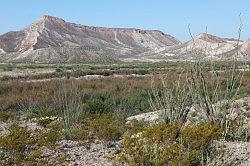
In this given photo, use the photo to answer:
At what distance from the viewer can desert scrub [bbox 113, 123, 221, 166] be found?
7.65m

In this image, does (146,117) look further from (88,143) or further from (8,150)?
(8,150)

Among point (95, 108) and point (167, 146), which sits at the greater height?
point (167, 146)

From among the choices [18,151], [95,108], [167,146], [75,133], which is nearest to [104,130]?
[75,133]

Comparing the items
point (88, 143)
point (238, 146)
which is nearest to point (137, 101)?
point (88, 143)

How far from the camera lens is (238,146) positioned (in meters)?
10.6

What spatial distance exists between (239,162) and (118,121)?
18.6 ft

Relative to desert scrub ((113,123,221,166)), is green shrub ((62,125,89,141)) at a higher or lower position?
lower

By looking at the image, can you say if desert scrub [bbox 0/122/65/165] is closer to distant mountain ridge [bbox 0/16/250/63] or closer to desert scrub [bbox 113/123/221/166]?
desert scrub [bbox 113/123/221/166]

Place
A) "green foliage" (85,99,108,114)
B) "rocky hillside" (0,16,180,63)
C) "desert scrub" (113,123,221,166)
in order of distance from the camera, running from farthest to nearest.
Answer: "rocky hillside" (0,16,180,63) → "green foliage" (85,99,108,114) → "desert scrub" (113,123,221,166)

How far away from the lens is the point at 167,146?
309 inches

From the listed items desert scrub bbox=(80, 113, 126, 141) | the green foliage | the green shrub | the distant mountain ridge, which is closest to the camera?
desert scrub bbox=(80, 113, 126, 141)

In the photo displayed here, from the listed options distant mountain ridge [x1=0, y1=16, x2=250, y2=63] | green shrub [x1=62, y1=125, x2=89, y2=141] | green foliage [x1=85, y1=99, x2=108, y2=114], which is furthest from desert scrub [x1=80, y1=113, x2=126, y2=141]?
distant mountain ridge [x1=0, y1=16, x2=250, y2=63]

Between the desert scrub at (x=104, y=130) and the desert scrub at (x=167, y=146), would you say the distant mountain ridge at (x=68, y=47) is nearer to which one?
the desert scrub at (x=104, y=130)

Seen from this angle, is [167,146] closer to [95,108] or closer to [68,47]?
[95,108]
